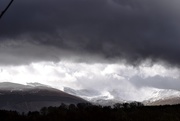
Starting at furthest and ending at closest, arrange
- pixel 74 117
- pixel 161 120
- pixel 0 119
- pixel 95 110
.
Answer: pixel 0 119
pixel 95 110
pixel 74 117
pixel 161 120

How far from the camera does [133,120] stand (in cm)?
5512

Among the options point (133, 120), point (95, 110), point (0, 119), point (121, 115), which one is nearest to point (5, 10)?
point (133, 120)

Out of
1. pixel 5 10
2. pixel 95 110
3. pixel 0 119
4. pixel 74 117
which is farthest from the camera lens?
pixel 0 119

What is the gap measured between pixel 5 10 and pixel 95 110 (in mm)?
48599

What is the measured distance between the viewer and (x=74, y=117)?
59500 mm

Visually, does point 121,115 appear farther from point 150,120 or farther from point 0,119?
point 0,119

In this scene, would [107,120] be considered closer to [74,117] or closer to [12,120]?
[74,117]

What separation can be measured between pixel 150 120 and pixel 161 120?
1.82 meters

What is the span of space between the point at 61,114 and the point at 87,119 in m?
7.16

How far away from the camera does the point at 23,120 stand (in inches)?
2640

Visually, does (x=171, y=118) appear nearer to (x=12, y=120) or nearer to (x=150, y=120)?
(x=150, y=120)

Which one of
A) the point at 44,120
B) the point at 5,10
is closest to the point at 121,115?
the point at 44,120

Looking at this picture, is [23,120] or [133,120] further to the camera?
[23,120]

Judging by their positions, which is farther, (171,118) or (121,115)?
(121,115)
